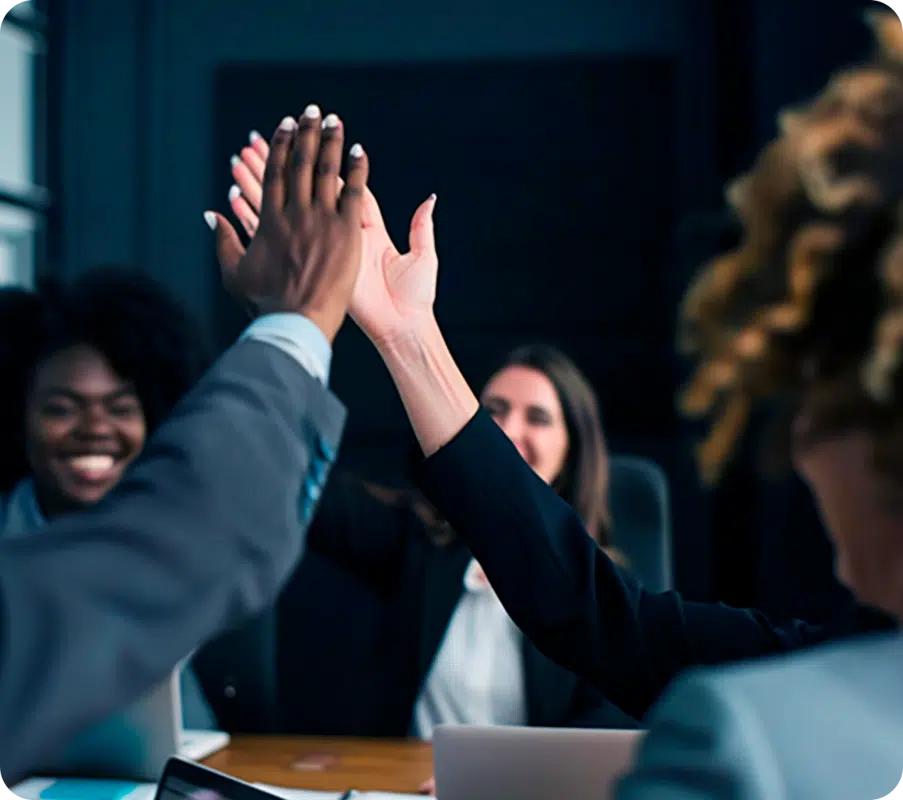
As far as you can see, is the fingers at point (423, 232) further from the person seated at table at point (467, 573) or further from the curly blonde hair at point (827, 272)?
the person seated at table at point (467, 573)

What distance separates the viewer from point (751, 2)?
3994mm

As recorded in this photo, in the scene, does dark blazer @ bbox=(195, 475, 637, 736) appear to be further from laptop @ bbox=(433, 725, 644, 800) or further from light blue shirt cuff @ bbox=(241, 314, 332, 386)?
light blue shirt cuff @ bbox=(241, 314, 332, 386)

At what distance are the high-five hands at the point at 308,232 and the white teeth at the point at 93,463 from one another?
1641 millimetres

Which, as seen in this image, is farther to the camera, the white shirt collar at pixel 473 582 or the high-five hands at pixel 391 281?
the white shirt collar at pixel 473 582

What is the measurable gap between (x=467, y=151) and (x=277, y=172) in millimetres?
3387

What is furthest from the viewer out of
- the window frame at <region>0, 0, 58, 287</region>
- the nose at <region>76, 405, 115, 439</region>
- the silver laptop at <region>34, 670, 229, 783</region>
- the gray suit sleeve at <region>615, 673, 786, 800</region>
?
the window frame at <region>0, 0, 58, 287</region>

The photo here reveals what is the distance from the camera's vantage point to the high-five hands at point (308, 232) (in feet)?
2.81

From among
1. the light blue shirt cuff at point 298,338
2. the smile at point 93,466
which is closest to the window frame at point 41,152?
the smile at point 93,466

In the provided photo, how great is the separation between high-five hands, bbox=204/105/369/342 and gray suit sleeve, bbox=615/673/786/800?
1.25 ft

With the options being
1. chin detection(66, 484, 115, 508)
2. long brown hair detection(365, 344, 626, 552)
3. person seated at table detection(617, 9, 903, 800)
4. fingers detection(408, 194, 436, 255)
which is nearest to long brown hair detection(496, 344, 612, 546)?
long brown hair detection(365, 344, 626, 552)

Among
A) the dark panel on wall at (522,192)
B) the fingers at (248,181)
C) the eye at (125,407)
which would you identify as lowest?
the eye at (125,407)

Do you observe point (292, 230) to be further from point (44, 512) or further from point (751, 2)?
point (751, 2)

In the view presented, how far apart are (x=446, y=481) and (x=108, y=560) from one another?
0.55 metres

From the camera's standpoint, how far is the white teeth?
245 cm
